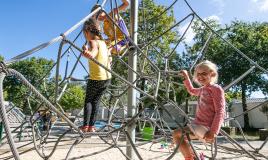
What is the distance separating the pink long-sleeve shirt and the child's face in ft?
0.17

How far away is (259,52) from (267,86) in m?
2.18

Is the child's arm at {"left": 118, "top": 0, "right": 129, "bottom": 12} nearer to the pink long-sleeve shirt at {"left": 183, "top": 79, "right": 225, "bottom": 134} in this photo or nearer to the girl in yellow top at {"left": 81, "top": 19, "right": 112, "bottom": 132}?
the girl in yellow top at {"left": 81, "top": 19, "right": 112, "bottom": 132}

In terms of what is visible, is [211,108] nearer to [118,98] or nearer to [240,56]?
[118,98]

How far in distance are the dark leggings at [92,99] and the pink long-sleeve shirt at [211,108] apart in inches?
37.0

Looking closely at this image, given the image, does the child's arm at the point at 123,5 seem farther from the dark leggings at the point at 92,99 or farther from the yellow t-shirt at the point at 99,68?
the dark leggings at the point at 92,99


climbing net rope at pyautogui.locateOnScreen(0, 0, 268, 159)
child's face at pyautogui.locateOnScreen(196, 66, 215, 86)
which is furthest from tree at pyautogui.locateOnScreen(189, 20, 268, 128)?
child's face at pyautogui.locateOnScreen(196, 66, 215, 86)

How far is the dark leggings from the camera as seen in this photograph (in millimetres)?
2904

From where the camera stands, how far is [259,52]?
19.7m

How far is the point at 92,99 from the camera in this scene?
9.72 feet

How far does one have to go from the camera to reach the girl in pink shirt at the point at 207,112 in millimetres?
2255

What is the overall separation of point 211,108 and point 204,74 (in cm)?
25

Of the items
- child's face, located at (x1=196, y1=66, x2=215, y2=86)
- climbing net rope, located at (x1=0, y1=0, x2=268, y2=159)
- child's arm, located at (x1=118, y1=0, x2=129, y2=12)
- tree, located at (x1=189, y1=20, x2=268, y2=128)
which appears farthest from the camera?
tree, located at (x1=189, y1=20, x2=268, y2=128)

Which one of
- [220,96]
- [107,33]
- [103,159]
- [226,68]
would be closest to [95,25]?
[107,33]

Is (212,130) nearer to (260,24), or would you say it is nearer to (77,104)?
(260,24)
